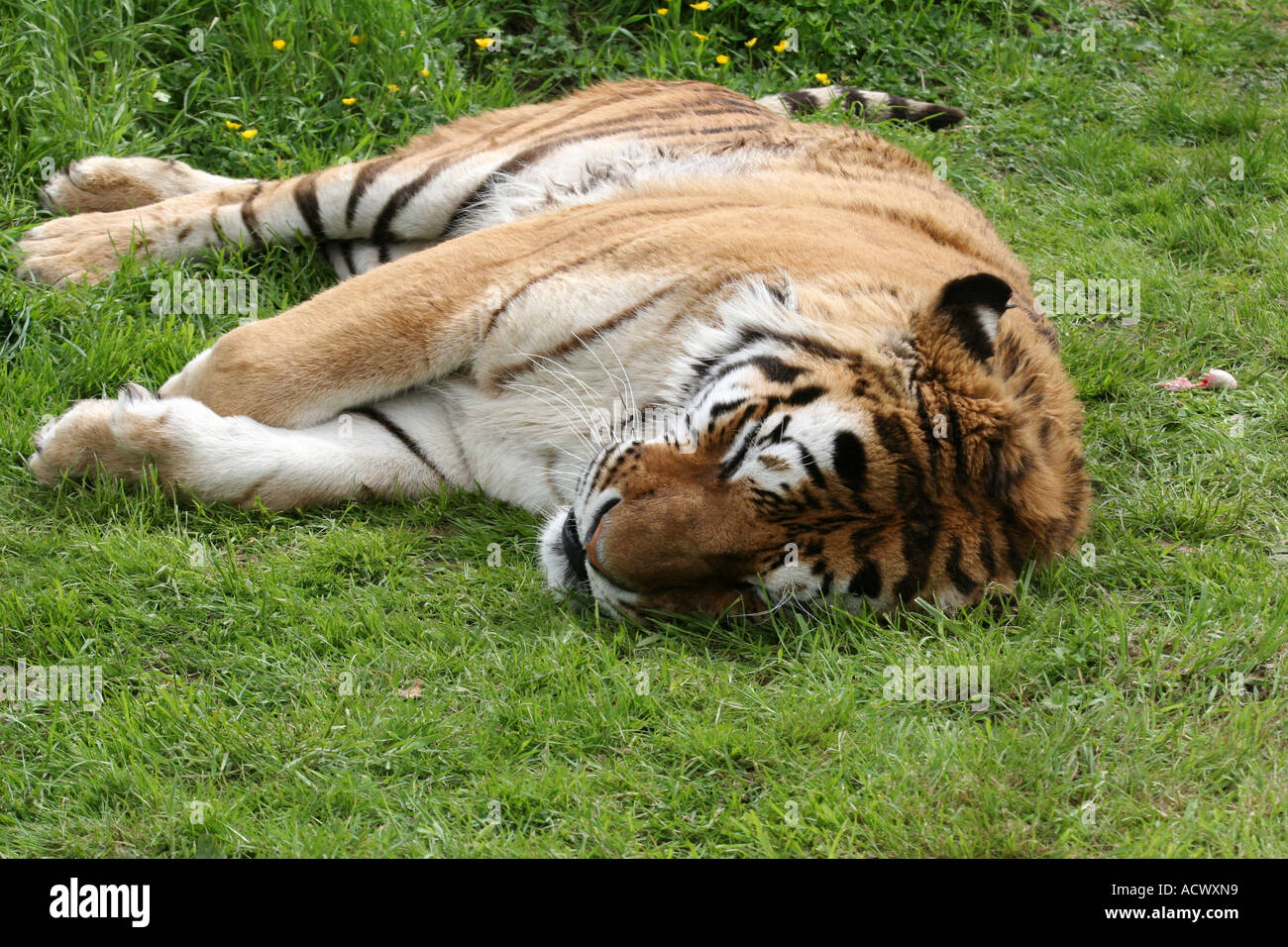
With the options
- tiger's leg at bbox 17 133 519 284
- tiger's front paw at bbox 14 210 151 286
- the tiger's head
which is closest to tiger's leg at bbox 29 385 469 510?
the tiger's head

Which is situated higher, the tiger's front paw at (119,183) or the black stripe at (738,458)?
the black stripe at (738,458)

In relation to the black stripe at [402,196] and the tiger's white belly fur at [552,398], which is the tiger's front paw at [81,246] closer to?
the black stripe at [402,196]

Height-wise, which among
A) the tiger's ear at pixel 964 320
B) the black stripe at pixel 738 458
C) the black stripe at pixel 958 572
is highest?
the tiger's ear at pixel 964 320

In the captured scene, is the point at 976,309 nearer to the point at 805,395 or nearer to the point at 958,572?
the point at 805,395

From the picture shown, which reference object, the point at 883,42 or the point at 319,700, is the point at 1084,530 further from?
the point at 883,42

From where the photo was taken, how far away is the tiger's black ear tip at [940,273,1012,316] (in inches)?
114

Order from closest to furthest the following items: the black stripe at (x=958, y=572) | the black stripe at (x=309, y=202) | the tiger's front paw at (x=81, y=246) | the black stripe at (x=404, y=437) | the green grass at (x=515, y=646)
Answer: the green grass at (x=515, y=646), the black stripe at (x=958, y=572), the black stripe at (x=404, y=437), the tiger's front paw at (x=81, y=246), the black stripe at (x=309, y=202)

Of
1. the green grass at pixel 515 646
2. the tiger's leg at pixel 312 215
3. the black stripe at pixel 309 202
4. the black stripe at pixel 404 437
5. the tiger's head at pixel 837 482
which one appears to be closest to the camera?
the green grass at pixel 515 646

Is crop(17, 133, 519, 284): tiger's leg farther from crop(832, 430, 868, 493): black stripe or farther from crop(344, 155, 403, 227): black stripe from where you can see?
crop(832, 430, 868, 493): black stripe

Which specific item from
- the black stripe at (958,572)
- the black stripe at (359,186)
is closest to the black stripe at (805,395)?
the black stripe at (958,572)

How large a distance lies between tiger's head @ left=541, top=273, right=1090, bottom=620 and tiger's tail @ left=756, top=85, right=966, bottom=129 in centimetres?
257

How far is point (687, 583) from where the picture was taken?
2797mm

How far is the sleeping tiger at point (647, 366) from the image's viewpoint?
2797 millimetres

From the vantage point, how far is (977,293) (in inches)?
115
